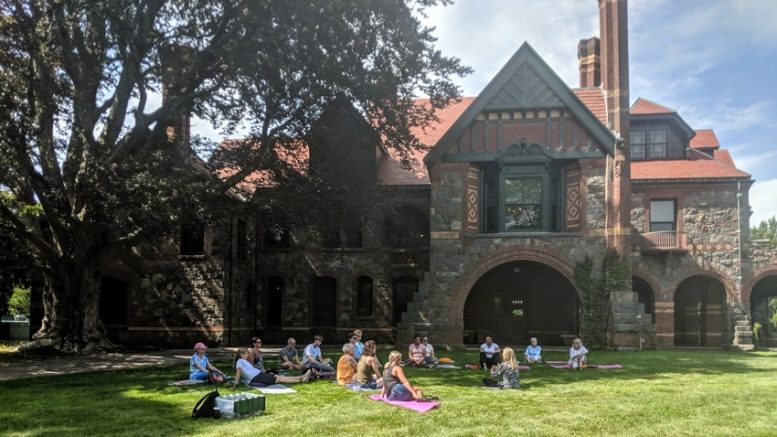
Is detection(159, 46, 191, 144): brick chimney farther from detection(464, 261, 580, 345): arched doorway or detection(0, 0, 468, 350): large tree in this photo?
detection(464, 261, 580, 345): arched doorway

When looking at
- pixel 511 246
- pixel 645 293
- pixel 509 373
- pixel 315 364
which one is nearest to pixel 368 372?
pixel 315 364

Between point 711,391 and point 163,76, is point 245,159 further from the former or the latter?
point 711,391

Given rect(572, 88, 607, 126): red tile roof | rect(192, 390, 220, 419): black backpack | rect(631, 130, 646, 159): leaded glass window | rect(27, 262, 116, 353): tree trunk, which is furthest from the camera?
rect(631, 130, 646, 159): leaded glass window

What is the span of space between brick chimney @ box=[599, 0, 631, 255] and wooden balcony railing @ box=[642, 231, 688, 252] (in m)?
5.66

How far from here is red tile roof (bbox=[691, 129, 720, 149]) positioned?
111 ft

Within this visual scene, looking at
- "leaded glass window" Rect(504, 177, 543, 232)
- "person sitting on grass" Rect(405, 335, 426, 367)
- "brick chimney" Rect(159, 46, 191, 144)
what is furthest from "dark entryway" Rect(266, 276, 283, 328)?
"person sitting on grass" Rect(405, 335, 426, 367)

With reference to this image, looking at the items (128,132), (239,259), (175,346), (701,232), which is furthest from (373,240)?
(701,232)

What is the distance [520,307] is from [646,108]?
1166 centimetres

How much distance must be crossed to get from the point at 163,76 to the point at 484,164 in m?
11.8

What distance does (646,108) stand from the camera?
1298 inches

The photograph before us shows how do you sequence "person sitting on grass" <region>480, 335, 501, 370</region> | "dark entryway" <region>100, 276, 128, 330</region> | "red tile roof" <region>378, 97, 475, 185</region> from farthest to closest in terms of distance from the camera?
1. "red tile roof" <region>378, 97, 475, 185</region>
2. "dark entryway" <region>100, 276, 128, 330</region>
3. "person sitting on grass" <region>480, 335, 501, 370</region>

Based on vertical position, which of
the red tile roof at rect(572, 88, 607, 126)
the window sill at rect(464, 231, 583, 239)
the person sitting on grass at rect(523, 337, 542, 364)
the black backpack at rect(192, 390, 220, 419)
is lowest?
the person sitting on grass at rect(523, 337, 542, 364)

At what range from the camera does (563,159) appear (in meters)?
25.2

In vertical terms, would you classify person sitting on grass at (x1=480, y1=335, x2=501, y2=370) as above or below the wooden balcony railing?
below
